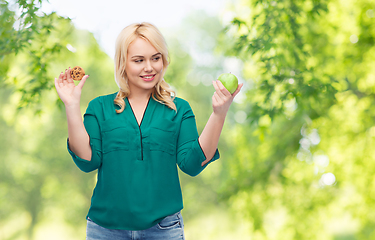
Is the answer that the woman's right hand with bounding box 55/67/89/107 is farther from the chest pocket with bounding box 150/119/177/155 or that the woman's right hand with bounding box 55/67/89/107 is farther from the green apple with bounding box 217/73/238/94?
the green apple with bounding box 217/73/238/94

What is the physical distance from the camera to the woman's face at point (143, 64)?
177 cm

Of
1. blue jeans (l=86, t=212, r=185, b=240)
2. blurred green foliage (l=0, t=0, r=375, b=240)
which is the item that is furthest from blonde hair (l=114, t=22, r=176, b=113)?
blurred green foliage (l=0, t=0, r=375, b=240)

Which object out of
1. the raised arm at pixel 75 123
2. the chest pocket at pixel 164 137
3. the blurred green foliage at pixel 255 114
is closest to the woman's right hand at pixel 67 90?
the raised arm at pixel 75 123

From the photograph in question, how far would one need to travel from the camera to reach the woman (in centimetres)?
163

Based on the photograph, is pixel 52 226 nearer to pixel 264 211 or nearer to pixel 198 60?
pixel 198 60

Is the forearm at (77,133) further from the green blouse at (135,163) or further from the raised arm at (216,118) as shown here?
the raised arm at (216,118)

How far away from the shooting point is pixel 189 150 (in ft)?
5.59

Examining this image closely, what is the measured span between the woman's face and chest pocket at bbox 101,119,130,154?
0.85ft

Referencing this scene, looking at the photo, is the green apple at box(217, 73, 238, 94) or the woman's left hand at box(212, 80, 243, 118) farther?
the green apple at box(217, 73, 238, 94)

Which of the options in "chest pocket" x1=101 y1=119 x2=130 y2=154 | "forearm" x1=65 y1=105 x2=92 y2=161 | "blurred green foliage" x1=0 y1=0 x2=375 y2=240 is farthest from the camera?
"blurred green foliage" x1=0 y1=0 x2=375 y2=240

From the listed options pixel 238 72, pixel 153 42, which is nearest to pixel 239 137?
pixel 238 72

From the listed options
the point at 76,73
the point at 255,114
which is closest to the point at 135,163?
the point at 76,73

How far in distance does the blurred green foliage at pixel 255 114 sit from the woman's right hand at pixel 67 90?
187cm

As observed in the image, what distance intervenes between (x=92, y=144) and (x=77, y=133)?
0.12m
